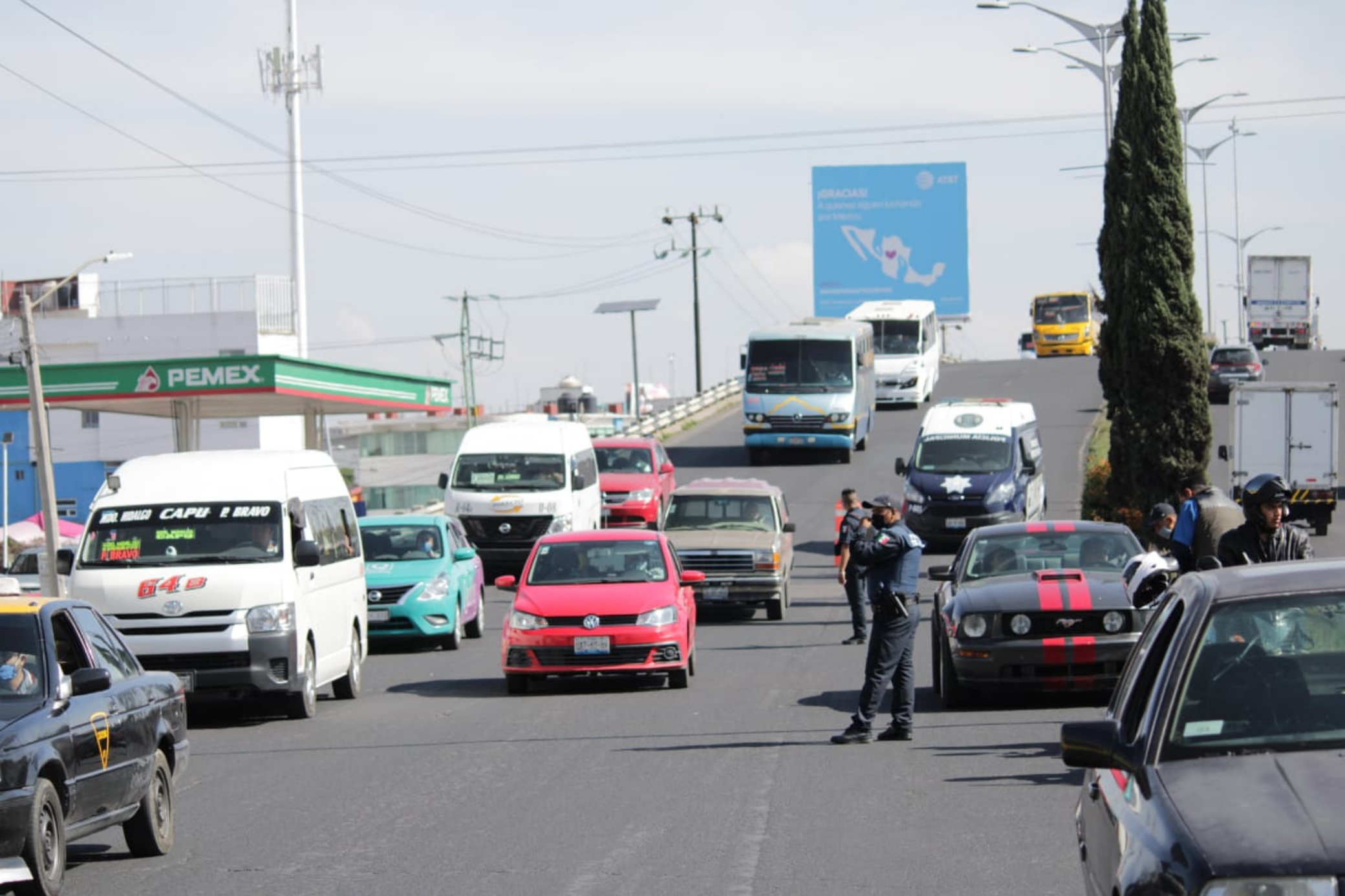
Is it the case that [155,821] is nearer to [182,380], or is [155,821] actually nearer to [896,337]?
[182,380]

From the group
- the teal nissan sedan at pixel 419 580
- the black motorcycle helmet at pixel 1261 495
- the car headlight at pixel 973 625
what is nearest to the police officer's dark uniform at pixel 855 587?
the teal nissan sedan at pixel 419 580

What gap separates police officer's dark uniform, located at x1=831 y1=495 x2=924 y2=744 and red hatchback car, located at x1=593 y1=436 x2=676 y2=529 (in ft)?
73.0

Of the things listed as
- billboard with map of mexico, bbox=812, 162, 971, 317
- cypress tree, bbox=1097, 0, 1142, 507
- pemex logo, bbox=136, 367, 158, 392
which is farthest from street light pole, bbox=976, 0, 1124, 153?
billboard with map of mexico, bbox=812, 162, 971, 317

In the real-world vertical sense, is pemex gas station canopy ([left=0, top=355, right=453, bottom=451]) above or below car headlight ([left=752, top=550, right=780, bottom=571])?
above

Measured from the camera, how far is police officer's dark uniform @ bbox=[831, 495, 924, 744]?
13523mm

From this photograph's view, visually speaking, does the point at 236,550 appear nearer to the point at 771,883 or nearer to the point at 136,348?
the point at 771,883

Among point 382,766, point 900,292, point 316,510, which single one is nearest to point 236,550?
point 316,510

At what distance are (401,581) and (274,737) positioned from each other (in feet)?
24.4

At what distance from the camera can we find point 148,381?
39000mm

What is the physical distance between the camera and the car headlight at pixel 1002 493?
35.1m

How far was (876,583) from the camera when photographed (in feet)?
44.6

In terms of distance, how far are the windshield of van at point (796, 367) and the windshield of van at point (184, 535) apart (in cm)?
3195

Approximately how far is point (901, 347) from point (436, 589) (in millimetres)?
38184

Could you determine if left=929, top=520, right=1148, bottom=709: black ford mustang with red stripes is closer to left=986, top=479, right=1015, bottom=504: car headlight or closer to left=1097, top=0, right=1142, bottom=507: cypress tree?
left=1097, top=0, right=1142, bottom=507: cypress tree
